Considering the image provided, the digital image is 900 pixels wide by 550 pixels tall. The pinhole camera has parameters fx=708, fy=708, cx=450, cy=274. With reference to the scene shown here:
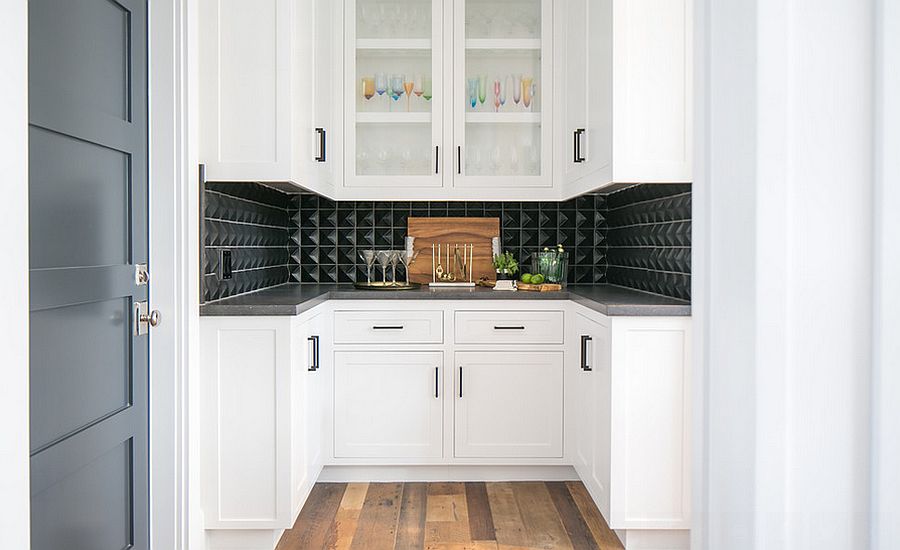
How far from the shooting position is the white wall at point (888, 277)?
0.47 m

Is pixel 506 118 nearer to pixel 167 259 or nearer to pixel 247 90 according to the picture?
pixel 247 90

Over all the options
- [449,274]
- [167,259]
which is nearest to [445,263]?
[449,274]

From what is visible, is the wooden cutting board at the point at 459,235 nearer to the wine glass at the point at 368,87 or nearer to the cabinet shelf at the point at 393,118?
the cabinet shelf at the point at 393,118

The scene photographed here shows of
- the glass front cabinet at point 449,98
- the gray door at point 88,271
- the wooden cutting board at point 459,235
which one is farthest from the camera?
the wooden cutting board at point 459,235

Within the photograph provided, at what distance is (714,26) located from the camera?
55 centimetres

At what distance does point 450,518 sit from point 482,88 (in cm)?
205

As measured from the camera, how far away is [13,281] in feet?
4.04

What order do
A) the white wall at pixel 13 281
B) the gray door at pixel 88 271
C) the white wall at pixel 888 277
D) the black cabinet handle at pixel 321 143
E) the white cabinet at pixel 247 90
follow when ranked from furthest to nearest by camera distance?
the black cabinet handle at pixel 321 143 < the white cabinet at pixel 247 90 < the gray door at pixel 88 271 < the white wall at pixel 13 281 < the white wall at pixel 888 277

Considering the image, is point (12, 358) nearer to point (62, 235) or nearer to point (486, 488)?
point (62, 235)

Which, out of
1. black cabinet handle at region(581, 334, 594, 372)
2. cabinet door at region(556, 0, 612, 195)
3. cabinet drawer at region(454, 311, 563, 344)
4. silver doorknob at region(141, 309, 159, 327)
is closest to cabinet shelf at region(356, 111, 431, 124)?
cabinet door at region(556, 0, 612, 195)

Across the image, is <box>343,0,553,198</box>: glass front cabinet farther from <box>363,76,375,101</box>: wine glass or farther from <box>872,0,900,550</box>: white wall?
<box>872,0,900,550</box>: white wall

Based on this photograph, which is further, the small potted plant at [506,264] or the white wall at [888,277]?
the small potted plant at [506,264]

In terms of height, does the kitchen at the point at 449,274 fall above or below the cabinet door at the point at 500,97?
below

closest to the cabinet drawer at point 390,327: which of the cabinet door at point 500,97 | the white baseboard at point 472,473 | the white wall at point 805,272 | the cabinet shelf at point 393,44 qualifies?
the white baseboard at point 472,473
